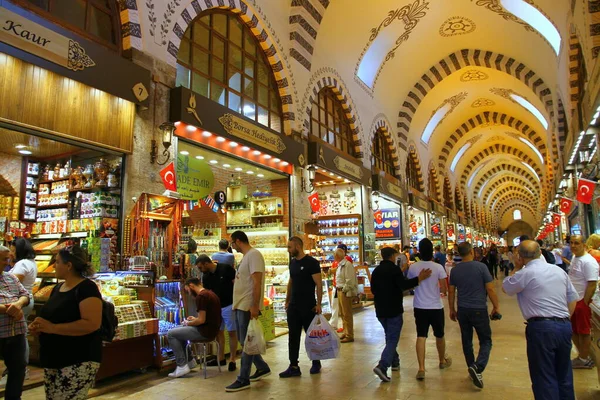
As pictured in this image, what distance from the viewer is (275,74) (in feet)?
27.0

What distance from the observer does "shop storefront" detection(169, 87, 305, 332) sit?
19.1 ft

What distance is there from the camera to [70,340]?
2.16m

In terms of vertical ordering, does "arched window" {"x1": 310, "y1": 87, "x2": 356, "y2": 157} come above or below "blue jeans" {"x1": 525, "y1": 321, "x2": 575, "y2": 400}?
above

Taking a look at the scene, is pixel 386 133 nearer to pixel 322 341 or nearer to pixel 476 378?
pixel 322 341

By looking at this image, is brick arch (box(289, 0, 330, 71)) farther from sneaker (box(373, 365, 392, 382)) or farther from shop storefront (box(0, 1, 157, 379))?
sneaker (box(373, 365, 392, 382))

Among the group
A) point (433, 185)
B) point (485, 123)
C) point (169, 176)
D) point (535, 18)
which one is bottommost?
point (169, 176)

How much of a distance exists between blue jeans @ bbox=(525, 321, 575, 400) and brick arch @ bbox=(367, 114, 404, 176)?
976 centimetres

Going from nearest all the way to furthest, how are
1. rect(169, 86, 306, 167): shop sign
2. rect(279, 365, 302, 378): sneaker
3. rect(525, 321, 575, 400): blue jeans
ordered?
1. rect(525, 321, 575, 400): blue jeans
2. rect(279, 365, 302, 378): sneaker
3. rect(169, 86, 306, 167): shop sign

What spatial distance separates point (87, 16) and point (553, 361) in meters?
5.48

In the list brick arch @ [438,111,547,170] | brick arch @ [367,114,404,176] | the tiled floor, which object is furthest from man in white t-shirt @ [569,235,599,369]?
brick arch @ [438,111,547,170]

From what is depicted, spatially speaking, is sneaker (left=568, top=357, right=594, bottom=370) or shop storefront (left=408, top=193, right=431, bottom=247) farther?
shop storefront (left=408, top=193, right=431, bottom=247)

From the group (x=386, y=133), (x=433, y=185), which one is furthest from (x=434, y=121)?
(x=386, y=133)

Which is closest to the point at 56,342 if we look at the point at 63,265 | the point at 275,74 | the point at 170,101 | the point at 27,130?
the point at 63,265

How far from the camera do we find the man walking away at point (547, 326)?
2.57m
